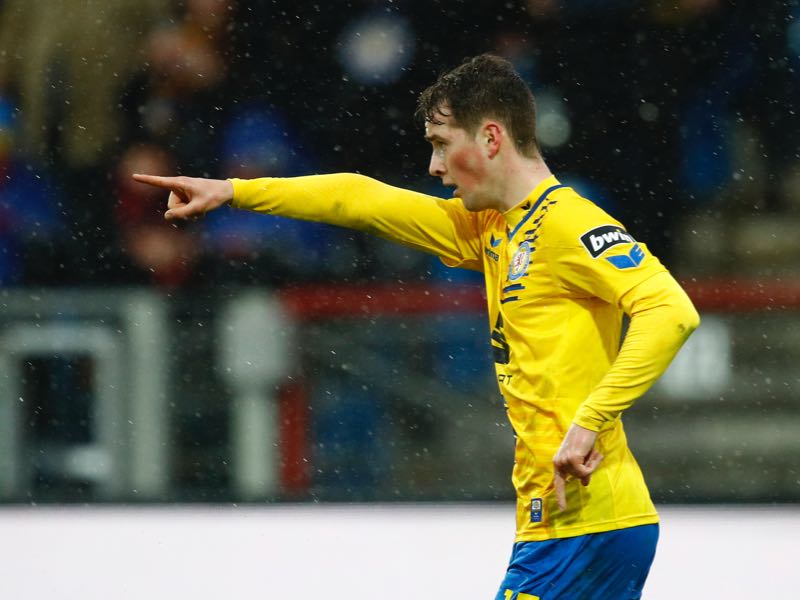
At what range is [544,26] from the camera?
4.84m

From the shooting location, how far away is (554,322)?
2.37 meters

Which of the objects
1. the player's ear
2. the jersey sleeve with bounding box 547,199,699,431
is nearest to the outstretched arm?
the player's ear

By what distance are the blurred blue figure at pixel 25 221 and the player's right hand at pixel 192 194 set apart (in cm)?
243

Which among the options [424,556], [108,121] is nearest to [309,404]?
[424,556]

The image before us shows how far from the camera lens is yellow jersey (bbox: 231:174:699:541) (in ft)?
7.21

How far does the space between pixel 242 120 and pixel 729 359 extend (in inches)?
78.1

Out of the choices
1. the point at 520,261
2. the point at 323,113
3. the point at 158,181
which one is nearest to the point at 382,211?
the point at 520,261

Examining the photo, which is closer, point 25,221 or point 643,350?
point 643,350

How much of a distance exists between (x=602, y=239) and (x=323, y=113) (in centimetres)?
275

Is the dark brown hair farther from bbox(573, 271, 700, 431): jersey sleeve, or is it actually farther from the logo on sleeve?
bbox(573, 271, 700, 431): jersey sleeve

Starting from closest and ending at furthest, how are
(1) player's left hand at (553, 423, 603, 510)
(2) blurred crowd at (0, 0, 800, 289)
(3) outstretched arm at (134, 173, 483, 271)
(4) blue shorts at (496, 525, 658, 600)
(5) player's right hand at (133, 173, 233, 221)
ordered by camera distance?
(1) player's left hand at (553, 423, 603, 510)
(4) blue shorts at (496, 525, 658, 600)
(5) player's right hand at (133, 173, 233, 221)
(3) outstretched arm at (134, 173, 483, 271)
(2) blurred crowd at (0, 0, 800, 289)

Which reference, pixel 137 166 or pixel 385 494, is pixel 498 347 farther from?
pixel 137 166

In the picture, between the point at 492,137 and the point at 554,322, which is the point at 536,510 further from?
the point at 492,137

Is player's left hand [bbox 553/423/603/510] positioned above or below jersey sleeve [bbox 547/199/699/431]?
below
